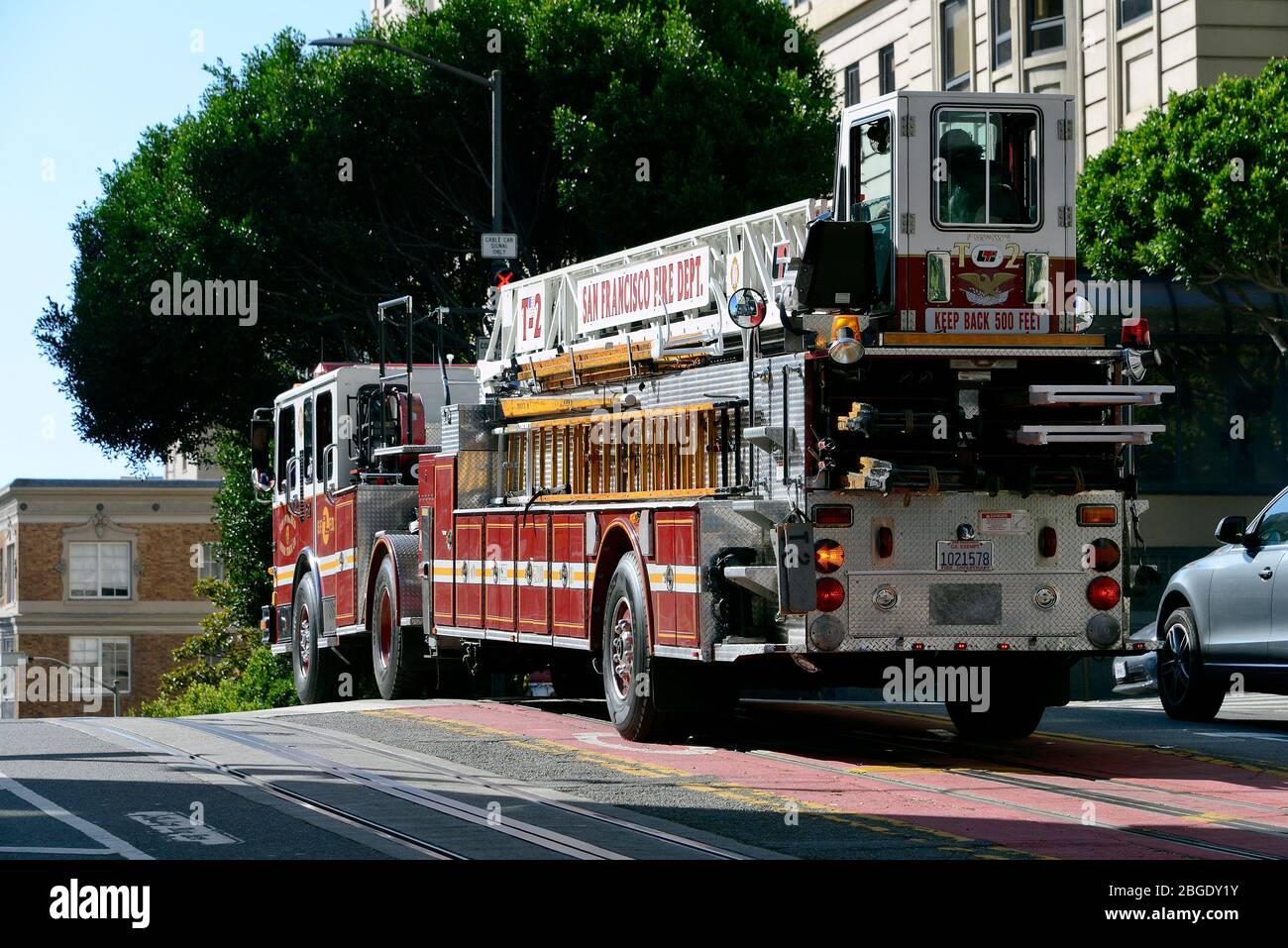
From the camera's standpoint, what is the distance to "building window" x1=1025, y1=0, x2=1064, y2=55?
40.4 m

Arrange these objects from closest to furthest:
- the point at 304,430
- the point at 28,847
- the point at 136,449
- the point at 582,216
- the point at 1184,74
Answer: the point at 28,847, the point at 304,430, the point at 582,216, the point at 1184,74, the point at 136,449

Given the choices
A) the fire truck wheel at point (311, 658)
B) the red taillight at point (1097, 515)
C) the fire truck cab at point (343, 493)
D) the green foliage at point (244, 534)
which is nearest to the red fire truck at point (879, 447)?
the red taillight at point (1097, 515)

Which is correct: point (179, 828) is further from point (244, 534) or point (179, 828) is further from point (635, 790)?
point (244, 534)

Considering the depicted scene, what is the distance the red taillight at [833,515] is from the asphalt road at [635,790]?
153cm

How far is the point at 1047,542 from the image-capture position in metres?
13.5

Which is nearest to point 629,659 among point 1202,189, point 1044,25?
point 1202,189

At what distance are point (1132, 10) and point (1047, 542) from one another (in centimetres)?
2679

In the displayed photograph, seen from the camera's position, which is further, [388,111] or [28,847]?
[388,111]

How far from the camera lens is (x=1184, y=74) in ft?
119

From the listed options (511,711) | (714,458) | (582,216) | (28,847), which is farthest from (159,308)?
(28,847)

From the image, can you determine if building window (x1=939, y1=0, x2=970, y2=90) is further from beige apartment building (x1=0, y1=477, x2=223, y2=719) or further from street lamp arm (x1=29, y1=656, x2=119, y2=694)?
street lamp arm (x1=29, y1=656, x2=119, y2=694)

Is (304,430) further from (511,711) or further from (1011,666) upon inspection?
(1011,666)
